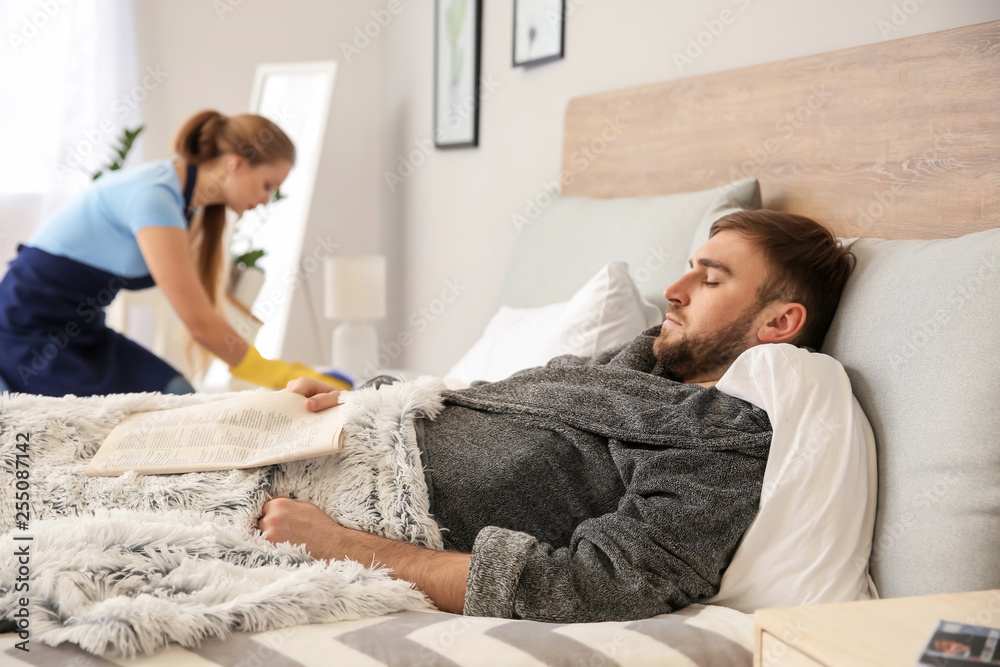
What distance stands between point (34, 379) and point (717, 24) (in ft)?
5.47

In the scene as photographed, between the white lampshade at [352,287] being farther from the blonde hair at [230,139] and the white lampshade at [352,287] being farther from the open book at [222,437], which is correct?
the open book at [222,437]

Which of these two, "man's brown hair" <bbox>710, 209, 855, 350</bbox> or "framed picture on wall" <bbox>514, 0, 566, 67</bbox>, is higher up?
"framed picture on wall" <bbox>514, 0, 566, 67</bbox>

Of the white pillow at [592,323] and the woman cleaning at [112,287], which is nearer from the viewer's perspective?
the white pillow at [592,323]

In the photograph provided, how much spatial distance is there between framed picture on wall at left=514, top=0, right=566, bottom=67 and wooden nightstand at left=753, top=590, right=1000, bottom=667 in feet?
5.90

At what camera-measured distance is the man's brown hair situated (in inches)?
48.0

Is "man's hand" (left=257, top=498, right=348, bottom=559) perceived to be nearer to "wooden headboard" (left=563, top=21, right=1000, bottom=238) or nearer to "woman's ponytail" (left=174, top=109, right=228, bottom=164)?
"wooden headboard" (left=563, top=21, right=1000, bottom=238)

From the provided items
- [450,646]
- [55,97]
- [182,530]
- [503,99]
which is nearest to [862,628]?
[450,646]

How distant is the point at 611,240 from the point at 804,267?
55 centimetres

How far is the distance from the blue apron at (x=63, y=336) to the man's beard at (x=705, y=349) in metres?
1.29

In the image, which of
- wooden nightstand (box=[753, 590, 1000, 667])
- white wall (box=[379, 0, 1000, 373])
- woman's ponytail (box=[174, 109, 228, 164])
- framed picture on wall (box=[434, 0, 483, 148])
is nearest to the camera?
wooden nightstand (box=[753, 590, 1000, 667])

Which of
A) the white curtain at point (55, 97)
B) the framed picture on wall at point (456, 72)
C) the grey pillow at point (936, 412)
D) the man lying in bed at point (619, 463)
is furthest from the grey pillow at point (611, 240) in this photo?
the white curtain at point (55, 97)

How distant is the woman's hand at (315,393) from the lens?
126 cm

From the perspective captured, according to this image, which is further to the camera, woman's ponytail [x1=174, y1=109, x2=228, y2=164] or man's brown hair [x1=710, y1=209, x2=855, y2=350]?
woman's ponytail [x1=174, y1=109, x2=228, y2=164]

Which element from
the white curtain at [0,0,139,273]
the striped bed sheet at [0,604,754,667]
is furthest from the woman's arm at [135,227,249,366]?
the white curtain at [0,0,139,273]
